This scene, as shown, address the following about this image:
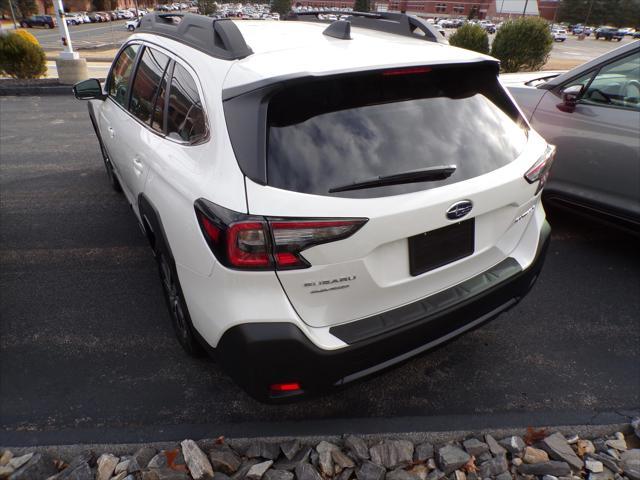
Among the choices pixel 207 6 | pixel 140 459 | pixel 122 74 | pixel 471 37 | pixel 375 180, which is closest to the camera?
pixel 375 180

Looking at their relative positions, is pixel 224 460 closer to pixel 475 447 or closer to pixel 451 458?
pixel 451 458

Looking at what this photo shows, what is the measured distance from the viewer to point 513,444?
221cm

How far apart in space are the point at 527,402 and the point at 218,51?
2402 millimetres

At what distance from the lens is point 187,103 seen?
225 centimetres

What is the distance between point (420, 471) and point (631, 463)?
0.98 metres

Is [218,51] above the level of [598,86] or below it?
above

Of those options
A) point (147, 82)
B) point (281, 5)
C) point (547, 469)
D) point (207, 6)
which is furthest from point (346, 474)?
point (281, 5)

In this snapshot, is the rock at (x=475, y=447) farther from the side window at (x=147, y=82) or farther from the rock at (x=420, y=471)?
the side window at (x=147, y=82)

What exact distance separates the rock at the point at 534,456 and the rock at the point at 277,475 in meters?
1.10

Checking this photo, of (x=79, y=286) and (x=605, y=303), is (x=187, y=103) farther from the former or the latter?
(x=605, y=303)

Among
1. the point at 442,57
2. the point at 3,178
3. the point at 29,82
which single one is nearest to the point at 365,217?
the point at 442,57

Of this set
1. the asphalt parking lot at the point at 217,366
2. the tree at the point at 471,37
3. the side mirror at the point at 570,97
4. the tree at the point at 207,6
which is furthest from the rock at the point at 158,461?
the tree at the point at 207,6

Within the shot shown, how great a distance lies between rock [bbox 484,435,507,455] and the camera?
2.18m

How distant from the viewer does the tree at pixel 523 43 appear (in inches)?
492
